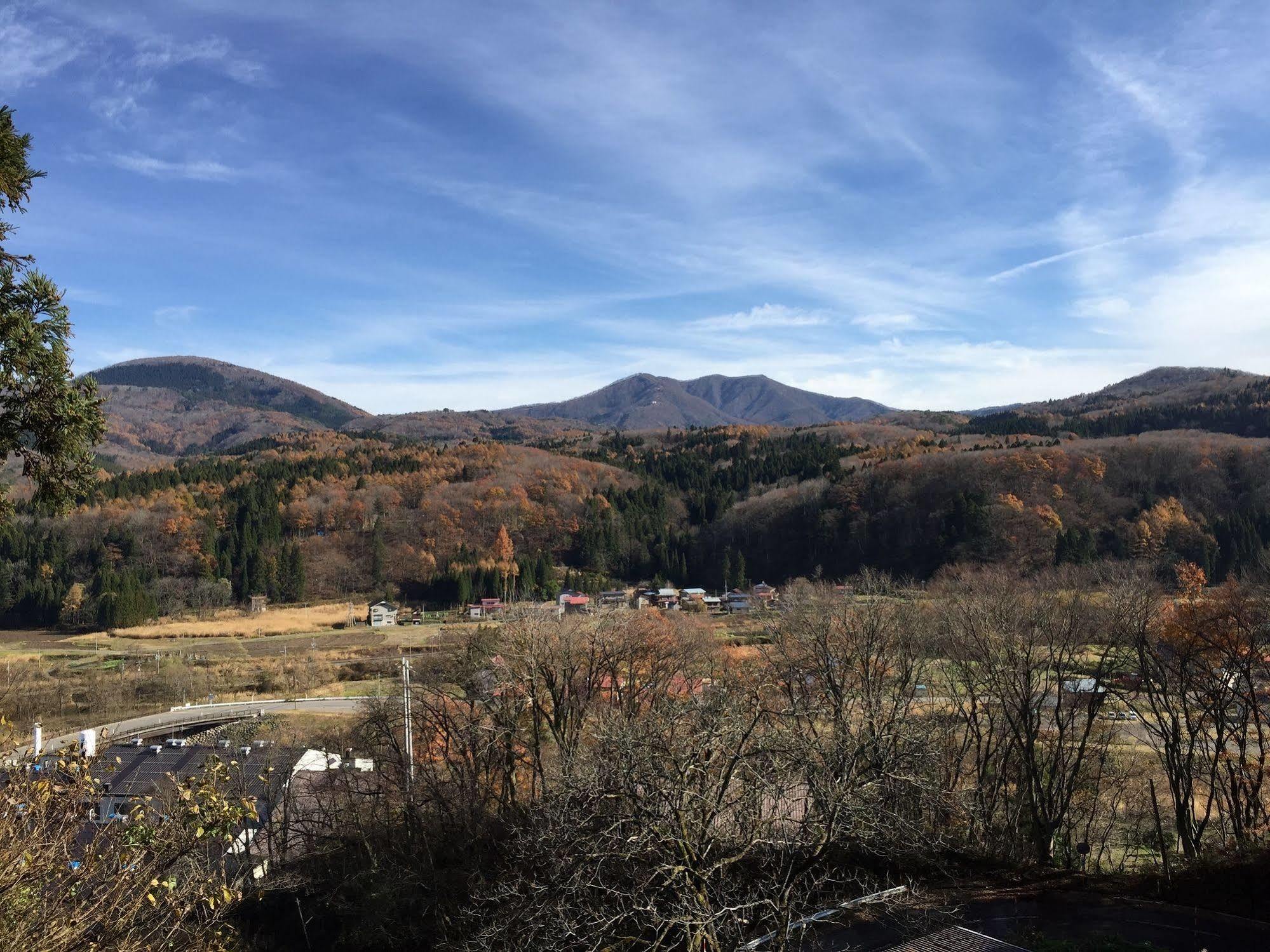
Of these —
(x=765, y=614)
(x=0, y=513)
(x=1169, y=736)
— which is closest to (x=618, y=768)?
(x=0, y=513)

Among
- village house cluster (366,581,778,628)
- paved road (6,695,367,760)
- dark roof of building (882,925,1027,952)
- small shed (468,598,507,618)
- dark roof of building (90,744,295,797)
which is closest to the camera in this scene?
dark roof of building (882,925,1027,952)

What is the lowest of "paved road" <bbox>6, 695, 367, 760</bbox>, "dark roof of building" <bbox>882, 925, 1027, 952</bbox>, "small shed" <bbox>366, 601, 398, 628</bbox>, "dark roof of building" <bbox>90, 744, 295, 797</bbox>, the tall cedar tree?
"small shed" <bbox>366, 601, 398, 628</bbox>

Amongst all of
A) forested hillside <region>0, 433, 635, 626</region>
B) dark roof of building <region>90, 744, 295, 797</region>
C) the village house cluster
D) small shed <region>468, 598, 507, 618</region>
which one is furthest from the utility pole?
forested hillside <region>0, 433, 635, 626</region>

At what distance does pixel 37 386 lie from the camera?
6.19 m

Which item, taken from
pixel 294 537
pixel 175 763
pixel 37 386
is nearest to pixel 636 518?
pixel 294 537

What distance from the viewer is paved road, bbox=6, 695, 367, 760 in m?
31.4

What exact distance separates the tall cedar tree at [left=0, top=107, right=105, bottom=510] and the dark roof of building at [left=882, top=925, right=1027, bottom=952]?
1116cm

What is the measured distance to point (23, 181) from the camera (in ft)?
20.9

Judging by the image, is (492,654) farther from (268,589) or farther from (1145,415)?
(1145,415)

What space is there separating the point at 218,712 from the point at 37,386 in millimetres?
32949

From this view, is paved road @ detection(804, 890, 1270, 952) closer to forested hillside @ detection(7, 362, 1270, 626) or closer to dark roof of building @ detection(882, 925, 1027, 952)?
dark roof of building @ detection(882, 925, 1027, 952)

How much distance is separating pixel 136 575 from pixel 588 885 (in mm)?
75918

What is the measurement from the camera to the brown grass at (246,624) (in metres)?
58.2

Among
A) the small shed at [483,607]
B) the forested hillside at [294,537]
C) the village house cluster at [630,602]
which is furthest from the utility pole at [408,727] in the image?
the forested hillside at [294,537]
